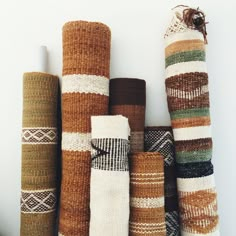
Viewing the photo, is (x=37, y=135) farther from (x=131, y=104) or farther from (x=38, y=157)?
(x=131, y=104)

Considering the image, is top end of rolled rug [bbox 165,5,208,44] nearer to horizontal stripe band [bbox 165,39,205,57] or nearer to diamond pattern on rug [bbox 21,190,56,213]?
horizontal stripe band [bbox 165,39,205,57]

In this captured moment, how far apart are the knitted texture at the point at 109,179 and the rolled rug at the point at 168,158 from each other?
0.37ft

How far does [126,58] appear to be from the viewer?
0.79 m

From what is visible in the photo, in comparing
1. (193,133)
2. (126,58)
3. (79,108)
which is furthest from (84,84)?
(193,133)

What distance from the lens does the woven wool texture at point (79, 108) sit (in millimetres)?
674

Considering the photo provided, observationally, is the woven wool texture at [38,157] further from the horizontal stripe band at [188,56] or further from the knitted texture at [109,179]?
the horizontal stripe band at [188,56]

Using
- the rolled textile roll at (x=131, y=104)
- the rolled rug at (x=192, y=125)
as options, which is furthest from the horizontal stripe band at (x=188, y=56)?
the rolled textile roll at (x=131, y=104)

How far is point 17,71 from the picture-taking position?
81 centimetres

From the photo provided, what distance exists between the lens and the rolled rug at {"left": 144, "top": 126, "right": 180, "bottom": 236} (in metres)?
0.72

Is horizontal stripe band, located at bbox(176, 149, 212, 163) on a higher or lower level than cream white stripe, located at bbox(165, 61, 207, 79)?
lower

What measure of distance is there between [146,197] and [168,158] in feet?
0.39

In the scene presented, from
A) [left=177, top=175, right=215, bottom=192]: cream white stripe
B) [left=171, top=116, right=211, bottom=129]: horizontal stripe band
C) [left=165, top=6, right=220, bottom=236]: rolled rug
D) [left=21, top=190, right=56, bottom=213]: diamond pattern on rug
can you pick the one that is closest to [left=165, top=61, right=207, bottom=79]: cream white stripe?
[left=165, top=6, right=220, bottom=236]: rolled rug
